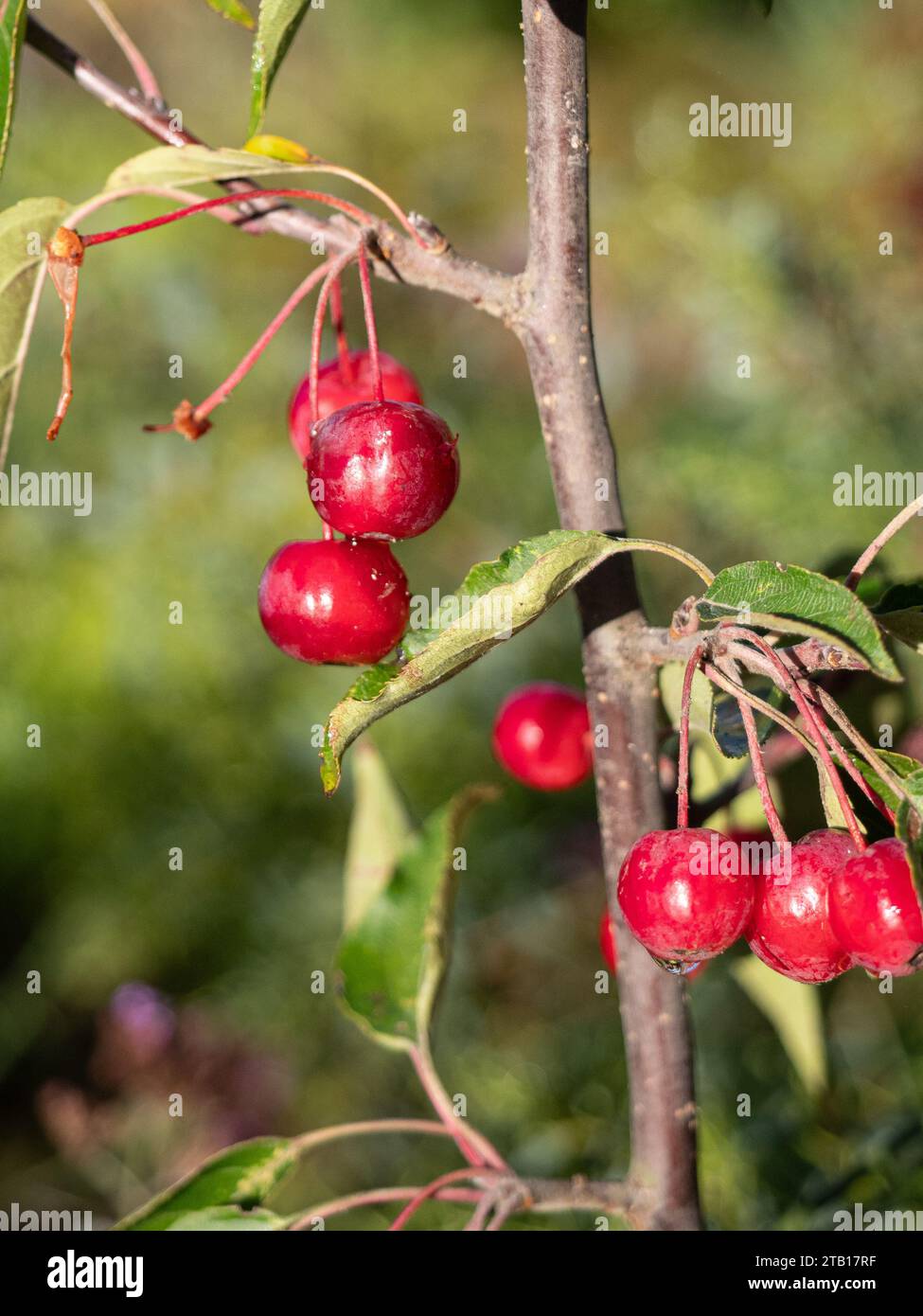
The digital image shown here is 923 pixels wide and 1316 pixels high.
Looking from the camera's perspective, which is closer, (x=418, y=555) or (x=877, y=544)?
(x=877, y=544)

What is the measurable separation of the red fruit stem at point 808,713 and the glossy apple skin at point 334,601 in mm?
190

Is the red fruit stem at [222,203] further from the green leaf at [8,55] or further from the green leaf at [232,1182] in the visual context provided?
the green leaf at [232,1182]

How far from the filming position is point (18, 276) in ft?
2.14

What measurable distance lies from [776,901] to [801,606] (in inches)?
5.8

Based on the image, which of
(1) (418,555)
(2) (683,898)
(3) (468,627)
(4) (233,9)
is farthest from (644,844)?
(1) (418,555)

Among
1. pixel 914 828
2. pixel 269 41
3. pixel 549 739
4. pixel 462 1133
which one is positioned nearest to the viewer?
pixel 914 828

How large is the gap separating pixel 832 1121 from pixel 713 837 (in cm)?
79

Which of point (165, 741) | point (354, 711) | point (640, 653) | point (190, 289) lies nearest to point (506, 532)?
point (165, 741)

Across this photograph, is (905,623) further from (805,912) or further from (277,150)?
(277,150)

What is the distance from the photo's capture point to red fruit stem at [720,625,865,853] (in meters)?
0.50

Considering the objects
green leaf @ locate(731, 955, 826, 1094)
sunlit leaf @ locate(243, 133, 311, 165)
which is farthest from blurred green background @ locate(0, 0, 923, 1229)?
sunlit leaf @ locate(243, 133, 311, 165)

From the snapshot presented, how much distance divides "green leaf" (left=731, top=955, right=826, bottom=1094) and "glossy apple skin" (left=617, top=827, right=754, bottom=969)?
1.46 ft

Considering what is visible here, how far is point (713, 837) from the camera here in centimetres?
54

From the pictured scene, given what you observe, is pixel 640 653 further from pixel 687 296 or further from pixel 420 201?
pixel 420 201
